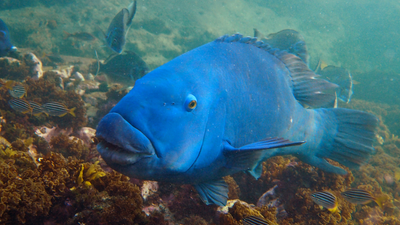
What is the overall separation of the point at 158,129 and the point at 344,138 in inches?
113

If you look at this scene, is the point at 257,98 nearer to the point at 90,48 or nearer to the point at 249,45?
the point at 249,45

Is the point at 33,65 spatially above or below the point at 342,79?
below

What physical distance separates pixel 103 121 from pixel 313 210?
12.0ft

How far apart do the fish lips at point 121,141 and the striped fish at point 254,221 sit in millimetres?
1830

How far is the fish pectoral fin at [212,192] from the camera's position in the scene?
2090 millimetres

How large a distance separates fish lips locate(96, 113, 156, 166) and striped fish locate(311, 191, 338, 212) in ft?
10.3

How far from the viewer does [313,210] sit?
328 cm

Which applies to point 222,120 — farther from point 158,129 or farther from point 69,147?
point 69,147

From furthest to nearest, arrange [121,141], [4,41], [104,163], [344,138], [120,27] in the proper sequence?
[4,41] < [120,27] < [104,163] < [344,138] < [121,141]

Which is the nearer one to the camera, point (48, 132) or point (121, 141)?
point (121, 141)

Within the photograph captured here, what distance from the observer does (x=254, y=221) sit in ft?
7.83

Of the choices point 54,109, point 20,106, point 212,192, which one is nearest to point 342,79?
point 212,192

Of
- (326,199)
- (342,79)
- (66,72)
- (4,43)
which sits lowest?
(66,72)

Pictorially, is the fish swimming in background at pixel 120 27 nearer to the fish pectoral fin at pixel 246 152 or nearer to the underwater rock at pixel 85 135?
the underwater rock at pixel 85 135
